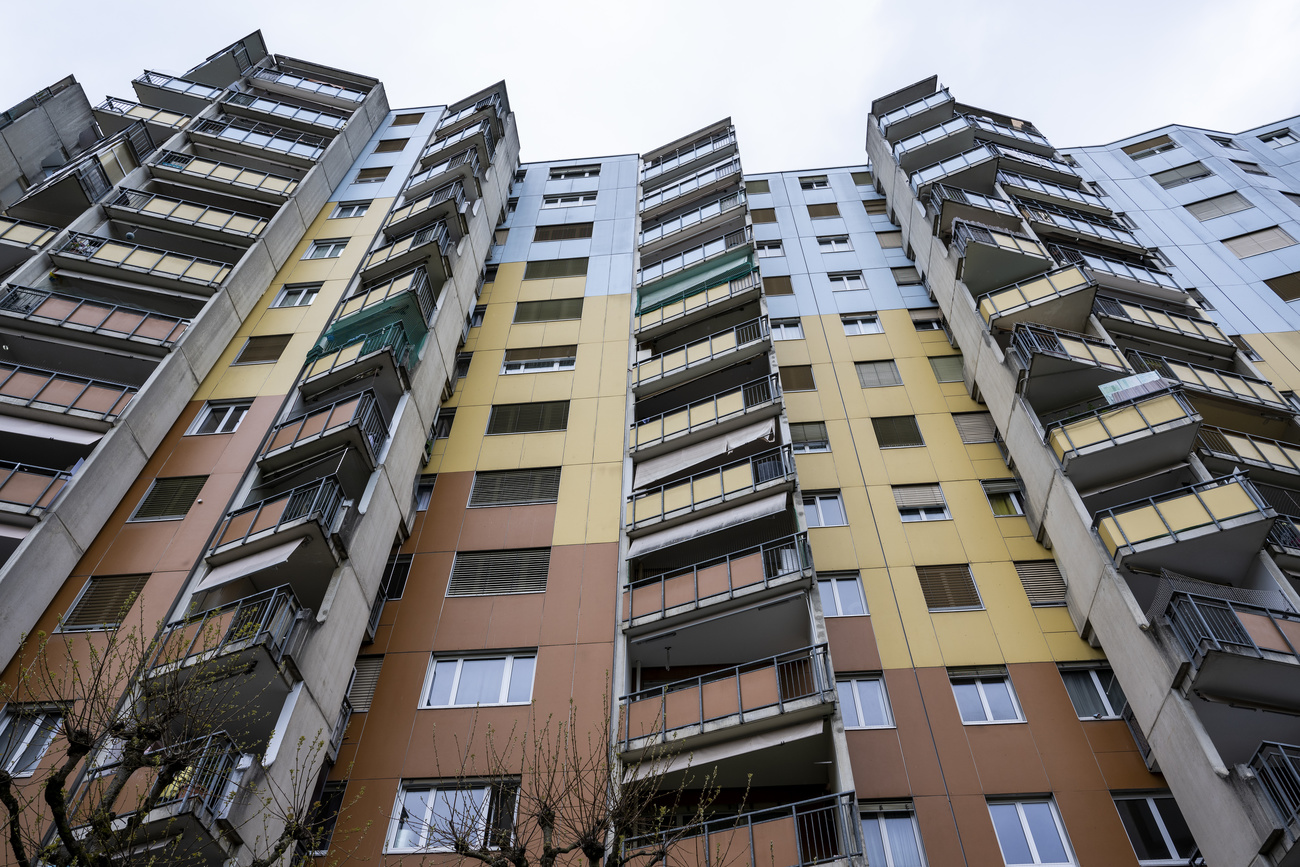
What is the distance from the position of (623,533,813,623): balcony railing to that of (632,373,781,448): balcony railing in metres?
4.54

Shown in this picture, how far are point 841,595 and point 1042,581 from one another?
4601 millimetres

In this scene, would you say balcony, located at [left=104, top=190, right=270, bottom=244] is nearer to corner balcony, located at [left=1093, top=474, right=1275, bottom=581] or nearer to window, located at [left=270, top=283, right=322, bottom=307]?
window, located at [left=270, top=283, right=322, bottom=307]

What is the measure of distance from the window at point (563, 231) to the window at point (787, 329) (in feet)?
30.3

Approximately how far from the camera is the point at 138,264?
26031 millimetres

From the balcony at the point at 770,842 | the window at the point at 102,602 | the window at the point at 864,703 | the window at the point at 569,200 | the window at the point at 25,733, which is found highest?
the window at the point at 569,200

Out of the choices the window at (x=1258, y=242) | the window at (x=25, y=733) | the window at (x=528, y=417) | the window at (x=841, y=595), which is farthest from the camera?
the window at (x=1258, y=242)

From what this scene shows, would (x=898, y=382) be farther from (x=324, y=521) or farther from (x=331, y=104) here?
(x=331, y=104)

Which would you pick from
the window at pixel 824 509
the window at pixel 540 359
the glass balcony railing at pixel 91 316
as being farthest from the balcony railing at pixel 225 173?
the window at pixel 824 509

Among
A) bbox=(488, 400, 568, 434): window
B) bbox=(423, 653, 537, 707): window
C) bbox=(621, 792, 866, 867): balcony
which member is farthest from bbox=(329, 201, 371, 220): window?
bbox=(621, 792, 866, 867): balcony

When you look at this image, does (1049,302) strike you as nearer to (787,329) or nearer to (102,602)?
(787,329)

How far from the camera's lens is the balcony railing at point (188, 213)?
28547 millimetres

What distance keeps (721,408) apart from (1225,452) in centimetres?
1166

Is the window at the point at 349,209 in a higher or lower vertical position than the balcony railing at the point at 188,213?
higher

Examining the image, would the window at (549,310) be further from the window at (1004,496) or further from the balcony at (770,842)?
the balcony at (770,842)
